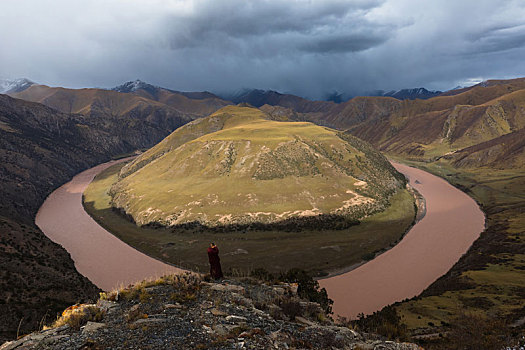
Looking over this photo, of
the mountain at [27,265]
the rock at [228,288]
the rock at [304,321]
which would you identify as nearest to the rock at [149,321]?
the rock at [228,288]

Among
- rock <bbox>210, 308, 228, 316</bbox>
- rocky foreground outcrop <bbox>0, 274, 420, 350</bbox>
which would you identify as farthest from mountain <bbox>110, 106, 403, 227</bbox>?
rock <bbox>210, 308, 228, 316</bbox>

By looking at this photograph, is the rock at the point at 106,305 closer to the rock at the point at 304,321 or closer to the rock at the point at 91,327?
the rock at the point at 91,327

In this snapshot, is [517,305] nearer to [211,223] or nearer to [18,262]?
[211,223]

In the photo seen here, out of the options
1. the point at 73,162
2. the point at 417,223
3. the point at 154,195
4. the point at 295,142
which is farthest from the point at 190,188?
the point at 73,162

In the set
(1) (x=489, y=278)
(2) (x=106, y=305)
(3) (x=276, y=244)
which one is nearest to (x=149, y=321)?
(2) (x=106, y=305)

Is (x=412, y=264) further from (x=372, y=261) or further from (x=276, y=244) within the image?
(x=276, y=244)

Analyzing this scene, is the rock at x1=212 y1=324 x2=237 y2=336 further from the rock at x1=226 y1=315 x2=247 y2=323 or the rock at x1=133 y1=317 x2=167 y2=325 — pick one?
the rock at x1=133 y1=317 x2=167 y2=325
